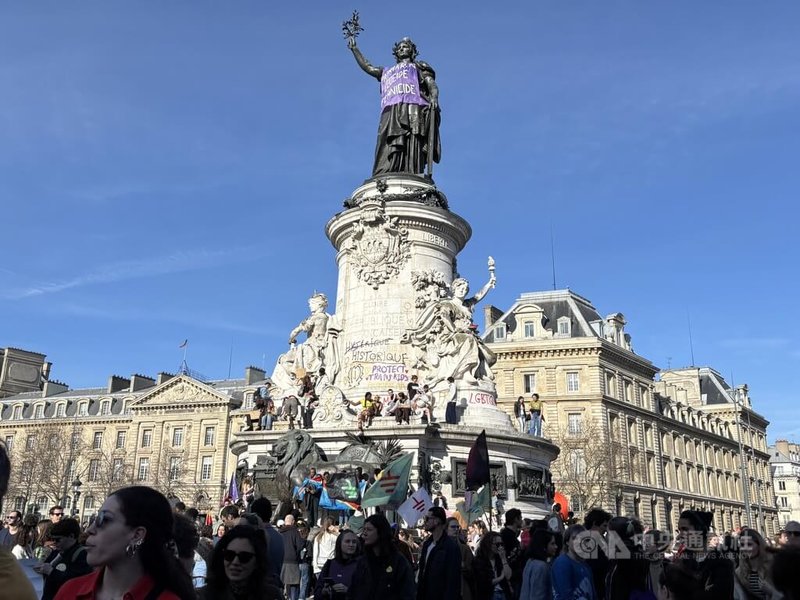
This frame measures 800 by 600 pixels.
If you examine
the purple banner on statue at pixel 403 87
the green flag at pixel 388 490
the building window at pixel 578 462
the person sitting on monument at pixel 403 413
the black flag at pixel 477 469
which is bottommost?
the green flag at pixel 388 490

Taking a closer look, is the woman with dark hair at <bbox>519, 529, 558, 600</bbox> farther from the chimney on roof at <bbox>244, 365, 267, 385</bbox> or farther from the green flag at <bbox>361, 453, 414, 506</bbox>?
the chimney on roof at <bbox>244, 365, 267, 385</bbox>

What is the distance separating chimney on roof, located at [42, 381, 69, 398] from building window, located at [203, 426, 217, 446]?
2126 centimetres

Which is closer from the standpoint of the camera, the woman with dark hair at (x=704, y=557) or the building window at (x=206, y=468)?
the woman with dark hair at (x=704, y=557)

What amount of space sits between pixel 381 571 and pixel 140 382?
246ft

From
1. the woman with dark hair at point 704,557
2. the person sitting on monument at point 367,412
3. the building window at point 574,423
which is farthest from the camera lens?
the building window at point 574,423

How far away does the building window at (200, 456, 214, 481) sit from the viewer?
66.1 meters

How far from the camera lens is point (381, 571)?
6.77 meters

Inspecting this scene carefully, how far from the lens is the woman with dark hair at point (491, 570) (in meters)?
8.81

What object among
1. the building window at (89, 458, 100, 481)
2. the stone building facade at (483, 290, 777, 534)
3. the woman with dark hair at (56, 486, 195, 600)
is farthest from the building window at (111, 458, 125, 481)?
the woman with dark hair at (56, 486, 195, 600)

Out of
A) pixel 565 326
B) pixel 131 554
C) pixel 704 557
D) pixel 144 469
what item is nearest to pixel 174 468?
pixel 144 469

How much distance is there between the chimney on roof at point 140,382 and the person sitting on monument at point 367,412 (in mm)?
60521

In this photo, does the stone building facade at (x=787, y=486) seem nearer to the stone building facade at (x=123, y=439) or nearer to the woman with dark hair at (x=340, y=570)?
the stone building facade at (x=123, y=439)

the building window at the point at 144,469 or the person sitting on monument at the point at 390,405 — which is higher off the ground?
the building window at the point at 144,469

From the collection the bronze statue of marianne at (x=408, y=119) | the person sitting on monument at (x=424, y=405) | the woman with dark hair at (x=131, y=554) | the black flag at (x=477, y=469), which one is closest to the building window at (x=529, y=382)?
the bronze statue of marianne at (x=408, y=119)
